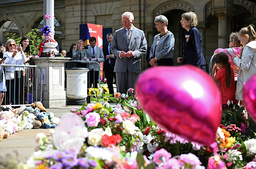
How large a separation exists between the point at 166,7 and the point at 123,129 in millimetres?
17679

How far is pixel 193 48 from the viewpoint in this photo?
680cm

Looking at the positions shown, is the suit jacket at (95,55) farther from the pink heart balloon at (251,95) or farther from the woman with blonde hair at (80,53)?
the pink heart balloon at (251,95)

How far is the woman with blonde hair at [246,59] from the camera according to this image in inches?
221

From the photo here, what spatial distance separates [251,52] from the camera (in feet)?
18.5

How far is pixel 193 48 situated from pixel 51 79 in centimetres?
500

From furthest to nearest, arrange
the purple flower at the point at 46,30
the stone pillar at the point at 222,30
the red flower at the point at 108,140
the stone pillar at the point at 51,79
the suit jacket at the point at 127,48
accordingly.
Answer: the stone pillar at the point at 222,30, the purple flower at the point at 46,30, the stone pillar at the point at 51,79, the suit jacket at the point at 127,48, the red flower at the point at 108,140

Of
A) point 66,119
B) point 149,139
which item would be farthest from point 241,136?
point 66,119

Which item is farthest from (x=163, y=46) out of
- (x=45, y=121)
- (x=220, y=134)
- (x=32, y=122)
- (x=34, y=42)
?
(x=34, y=42)

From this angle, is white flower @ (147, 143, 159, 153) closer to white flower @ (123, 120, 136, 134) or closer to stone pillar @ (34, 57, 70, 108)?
white flower @ (123, 120, 136, 134)

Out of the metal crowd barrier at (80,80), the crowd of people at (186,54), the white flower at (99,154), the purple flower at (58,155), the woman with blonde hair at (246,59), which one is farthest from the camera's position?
the metal crowd barrier at (80,80)

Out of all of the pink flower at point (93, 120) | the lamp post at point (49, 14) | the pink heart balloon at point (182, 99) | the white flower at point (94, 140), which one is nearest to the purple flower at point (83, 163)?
the pink heart balloon at point (182, 99)

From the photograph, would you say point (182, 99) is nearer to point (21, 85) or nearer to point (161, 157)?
point (161, 157)

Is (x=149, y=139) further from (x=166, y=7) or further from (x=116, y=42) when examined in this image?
(x=166, y=7)

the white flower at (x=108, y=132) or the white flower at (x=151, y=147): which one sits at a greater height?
the white flower at (x=108, y=132)
